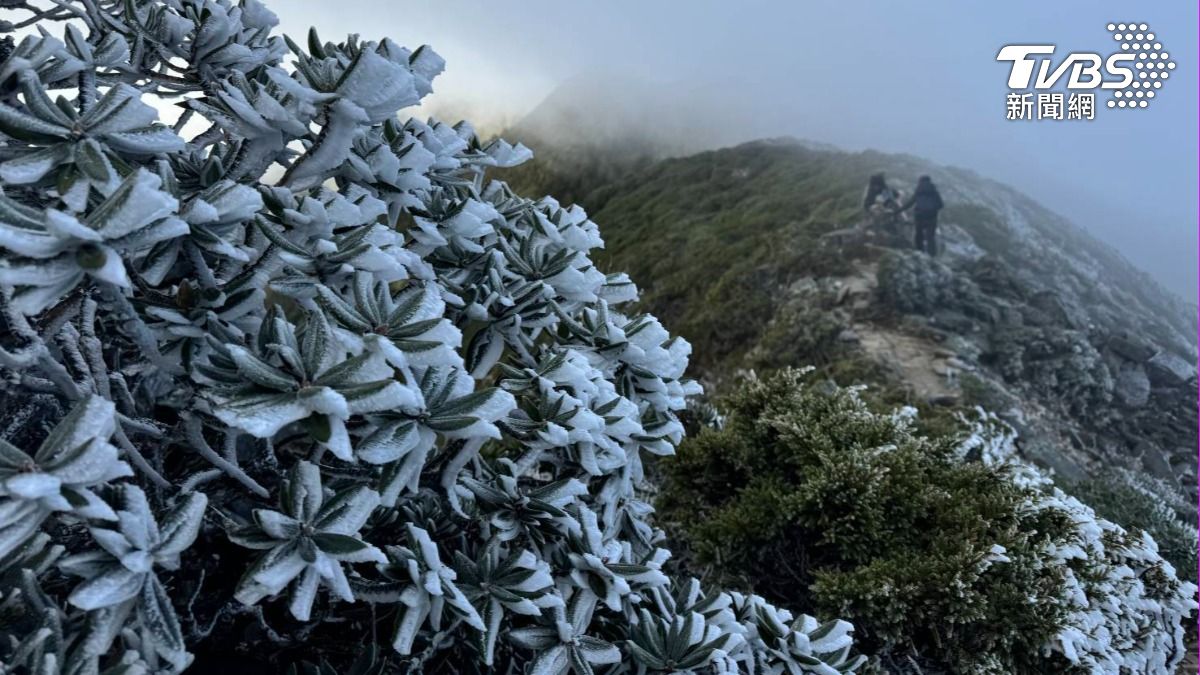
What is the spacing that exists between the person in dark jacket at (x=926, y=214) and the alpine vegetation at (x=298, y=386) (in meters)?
8.76

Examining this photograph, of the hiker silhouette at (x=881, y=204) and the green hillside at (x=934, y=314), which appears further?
the hiker silhouette at (x=881, y=204)

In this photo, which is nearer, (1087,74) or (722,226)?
(1087,74)

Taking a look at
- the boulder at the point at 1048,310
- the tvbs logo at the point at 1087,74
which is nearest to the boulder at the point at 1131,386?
the boulder at the point at 1048,310

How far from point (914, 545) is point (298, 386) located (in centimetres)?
264

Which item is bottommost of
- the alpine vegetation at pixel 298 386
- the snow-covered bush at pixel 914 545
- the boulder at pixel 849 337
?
the boulder at pixel 849 337

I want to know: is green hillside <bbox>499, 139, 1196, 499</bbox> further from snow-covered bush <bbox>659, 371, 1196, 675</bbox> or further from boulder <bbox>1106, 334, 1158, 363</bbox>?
snow-covered bush <bbox>659, 371, 1196, 675</bbox>

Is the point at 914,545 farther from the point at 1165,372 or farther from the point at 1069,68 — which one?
the point at 1165,372

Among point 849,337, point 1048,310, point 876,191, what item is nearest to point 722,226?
point 876,191

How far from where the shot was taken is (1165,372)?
779 cm

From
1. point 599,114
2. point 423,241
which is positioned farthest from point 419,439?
point 599,114

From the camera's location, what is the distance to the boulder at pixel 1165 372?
7711mm

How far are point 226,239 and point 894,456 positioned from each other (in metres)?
2.76

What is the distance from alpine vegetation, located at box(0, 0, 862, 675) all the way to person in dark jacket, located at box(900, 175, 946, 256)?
28.7 feet

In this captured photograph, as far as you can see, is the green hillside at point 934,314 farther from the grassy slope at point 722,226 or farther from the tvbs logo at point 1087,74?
the tvbs logo at point 1087,74
